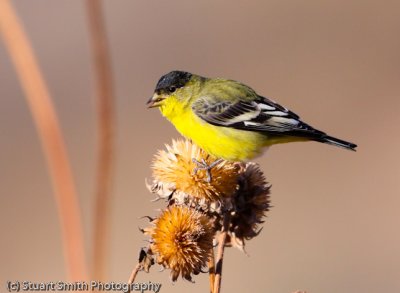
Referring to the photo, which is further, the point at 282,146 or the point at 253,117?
the point at 282,146

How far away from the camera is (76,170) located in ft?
42.0

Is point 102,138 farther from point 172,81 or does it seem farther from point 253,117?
point 172,81

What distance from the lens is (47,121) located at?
1458mm

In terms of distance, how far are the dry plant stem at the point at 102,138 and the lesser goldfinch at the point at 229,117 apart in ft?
9.15

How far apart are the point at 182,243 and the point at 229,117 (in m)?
1.56

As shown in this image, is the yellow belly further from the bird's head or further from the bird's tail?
the bird's tail

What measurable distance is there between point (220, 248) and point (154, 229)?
322 millimetres

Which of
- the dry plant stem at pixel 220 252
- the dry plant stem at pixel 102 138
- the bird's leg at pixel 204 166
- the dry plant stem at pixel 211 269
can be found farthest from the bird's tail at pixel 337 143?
the dry plant stem at pixel 102 138

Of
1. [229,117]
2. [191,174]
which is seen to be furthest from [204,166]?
[229,117]

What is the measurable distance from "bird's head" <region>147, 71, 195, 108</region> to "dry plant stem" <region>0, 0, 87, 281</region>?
3.09 m

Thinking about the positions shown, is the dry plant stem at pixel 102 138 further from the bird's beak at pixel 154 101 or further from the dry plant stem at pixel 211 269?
the bird's beak at pixel 154 101

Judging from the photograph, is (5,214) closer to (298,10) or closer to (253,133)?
(253,133)

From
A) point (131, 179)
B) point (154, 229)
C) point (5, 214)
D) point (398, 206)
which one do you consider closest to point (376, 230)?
point (398, 206)

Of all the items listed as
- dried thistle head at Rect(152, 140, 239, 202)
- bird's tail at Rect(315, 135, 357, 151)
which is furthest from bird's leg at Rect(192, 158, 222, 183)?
bird's tail at Rect(315, 135, 357, 151)
